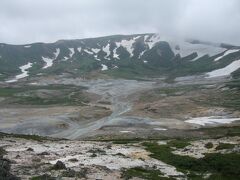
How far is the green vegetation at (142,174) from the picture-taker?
147 ft

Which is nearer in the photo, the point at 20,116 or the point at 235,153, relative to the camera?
the point at 235,153

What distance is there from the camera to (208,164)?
175 ft

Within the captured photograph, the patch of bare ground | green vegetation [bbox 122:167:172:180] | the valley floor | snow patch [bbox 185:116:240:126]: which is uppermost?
the patch of bare ground

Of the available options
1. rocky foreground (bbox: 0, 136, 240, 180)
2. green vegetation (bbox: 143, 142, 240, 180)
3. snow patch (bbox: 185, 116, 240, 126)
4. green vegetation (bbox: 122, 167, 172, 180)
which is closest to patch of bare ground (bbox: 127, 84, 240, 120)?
snow patch (bbox: 185, 116, 240, 126)

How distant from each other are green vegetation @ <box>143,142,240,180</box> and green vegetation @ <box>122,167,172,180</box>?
3.45 m

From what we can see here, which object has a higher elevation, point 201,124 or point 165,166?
point 201,124

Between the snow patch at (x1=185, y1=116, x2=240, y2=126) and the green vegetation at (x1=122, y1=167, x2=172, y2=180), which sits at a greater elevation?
the snow patch at (x1=185, y1=116, x2=240, y2=126)

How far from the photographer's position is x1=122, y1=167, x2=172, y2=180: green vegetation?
147 ft

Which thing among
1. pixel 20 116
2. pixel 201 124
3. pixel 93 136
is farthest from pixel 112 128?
pixel 20 116

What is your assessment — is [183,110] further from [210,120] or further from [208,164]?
[208,164]

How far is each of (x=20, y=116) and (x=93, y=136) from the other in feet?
Answer: 190

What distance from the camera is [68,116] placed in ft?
511

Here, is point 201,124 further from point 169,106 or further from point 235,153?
point 235,153

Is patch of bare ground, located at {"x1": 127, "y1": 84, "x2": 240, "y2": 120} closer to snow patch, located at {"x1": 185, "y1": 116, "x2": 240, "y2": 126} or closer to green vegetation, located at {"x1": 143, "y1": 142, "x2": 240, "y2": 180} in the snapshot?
snow patch, located at {"x1": 185, "y1": 116, "x2": 240, "y2": 126}
